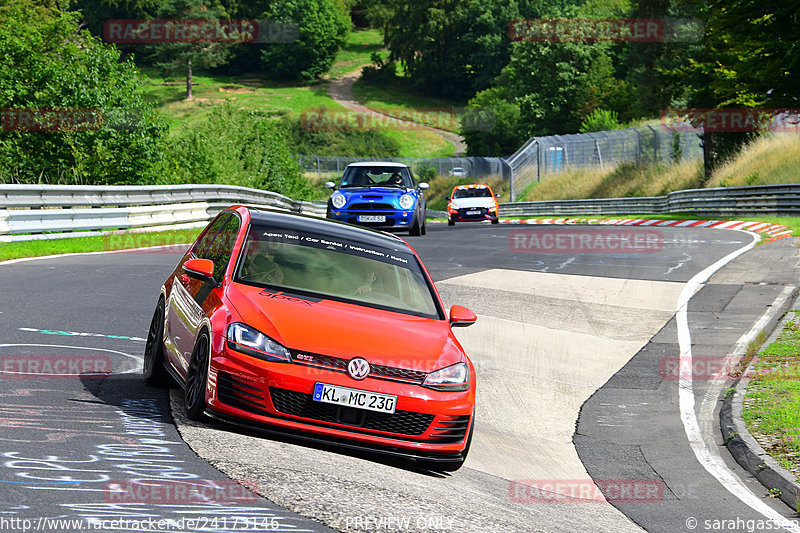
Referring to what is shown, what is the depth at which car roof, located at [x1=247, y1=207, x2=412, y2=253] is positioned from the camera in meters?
7.85

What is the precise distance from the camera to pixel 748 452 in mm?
8086

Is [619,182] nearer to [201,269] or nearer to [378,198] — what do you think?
[378,198]

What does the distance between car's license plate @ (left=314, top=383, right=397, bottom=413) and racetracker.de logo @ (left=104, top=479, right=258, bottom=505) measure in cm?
104

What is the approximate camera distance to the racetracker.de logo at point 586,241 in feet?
72.6

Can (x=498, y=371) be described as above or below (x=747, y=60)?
below

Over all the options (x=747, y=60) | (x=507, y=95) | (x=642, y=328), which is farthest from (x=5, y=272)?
(x=507, y=95)

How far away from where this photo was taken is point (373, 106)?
134 m

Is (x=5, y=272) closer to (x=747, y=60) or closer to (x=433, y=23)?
(x=747, y=60)

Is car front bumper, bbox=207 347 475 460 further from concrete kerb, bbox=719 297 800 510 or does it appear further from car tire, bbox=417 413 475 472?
concrete kerb, bbox=719 297 800 510

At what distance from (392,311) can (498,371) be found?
13.2 ft

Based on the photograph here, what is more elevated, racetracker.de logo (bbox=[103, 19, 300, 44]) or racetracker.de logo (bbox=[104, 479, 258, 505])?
racetracker.de logo (bbox=[103, 19, 300, 44])

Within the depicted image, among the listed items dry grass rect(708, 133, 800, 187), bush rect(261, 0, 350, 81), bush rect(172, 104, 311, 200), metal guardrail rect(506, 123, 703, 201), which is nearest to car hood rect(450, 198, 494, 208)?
bush rect(172, 104, 311, 200)

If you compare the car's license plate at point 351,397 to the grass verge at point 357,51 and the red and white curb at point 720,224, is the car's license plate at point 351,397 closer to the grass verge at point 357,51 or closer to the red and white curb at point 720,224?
the red and white curb at point 720,224

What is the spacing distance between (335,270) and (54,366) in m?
2.51
